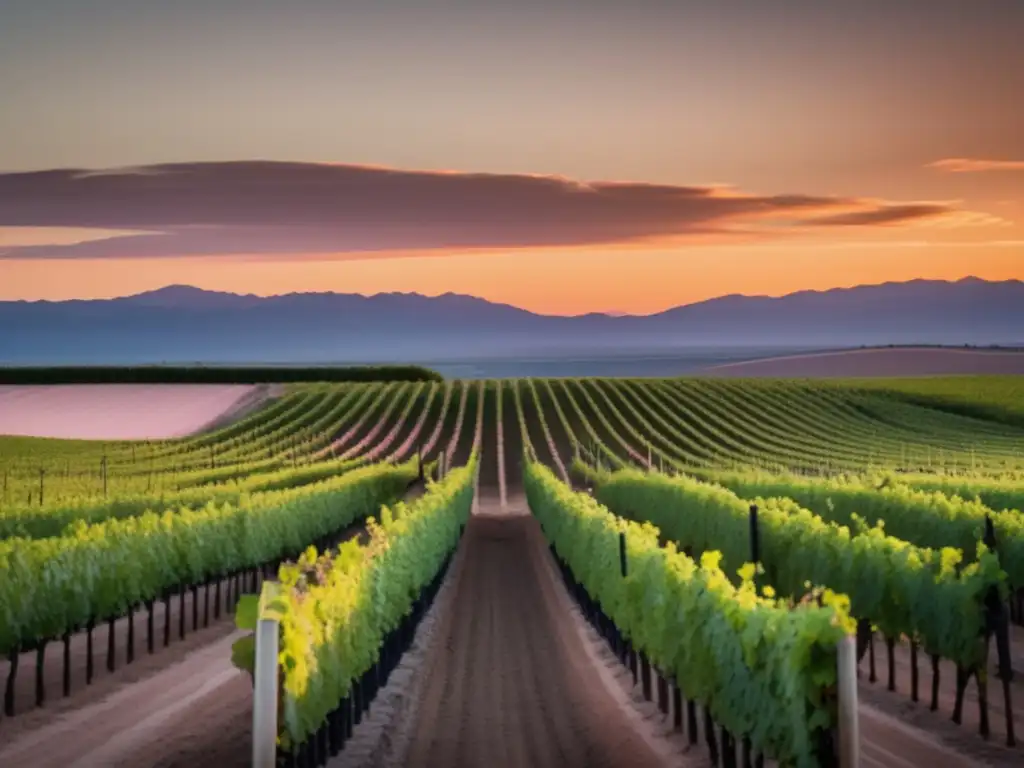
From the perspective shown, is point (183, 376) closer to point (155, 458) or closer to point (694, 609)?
point (155, 458)

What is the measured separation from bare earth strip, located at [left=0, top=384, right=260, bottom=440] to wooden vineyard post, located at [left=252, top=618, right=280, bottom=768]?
93.3 meters

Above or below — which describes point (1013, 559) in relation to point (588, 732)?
above

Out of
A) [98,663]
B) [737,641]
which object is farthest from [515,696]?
[98,663]

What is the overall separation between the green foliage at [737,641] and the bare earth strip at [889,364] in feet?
432

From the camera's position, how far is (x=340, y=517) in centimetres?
4594

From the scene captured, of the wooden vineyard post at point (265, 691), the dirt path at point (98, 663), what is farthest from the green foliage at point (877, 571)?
the dirt path at point (98, 663)

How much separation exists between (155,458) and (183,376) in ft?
166

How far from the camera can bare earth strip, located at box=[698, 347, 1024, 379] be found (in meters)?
151

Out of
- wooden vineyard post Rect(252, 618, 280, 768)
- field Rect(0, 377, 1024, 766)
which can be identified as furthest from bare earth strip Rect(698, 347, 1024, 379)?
wooden vineyard post Rect(252, 618, 280, 768)

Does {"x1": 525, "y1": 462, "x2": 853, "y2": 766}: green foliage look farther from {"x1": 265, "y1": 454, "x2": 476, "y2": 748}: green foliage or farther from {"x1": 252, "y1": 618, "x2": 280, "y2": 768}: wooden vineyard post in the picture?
{"x1": 252, "y1": 618, "x2": 280, "y2": 768}: wooden vineyard post

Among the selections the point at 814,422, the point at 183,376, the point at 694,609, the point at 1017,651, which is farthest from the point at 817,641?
the point at 183,376

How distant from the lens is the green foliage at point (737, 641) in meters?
12.2

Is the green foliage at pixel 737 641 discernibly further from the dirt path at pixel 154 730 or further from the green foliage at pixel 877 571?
the dirt path at pixel 154 730

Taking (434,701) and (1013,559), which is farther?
(1013,559)
